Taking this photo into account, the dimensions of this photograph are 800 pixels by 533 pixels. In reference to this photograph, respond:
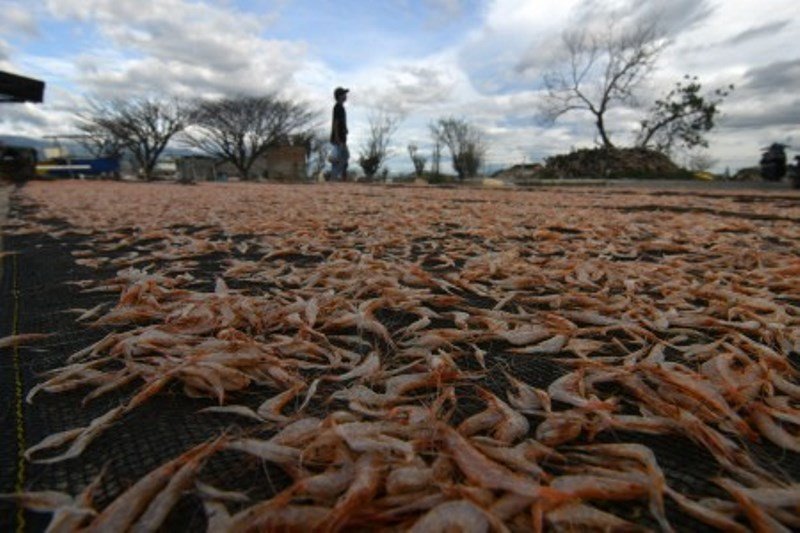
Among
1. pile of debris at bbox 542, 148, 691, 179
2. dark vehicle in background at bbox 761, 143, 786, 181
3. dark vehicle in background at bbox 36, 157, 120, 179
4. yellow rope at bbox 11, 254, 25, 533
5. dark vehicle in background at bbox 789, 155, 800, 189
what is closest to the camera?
yellow rope at bbox 11, 254, 25, 533

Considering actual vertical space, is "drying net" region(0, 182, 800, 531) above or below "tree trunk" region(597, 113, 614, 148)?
below

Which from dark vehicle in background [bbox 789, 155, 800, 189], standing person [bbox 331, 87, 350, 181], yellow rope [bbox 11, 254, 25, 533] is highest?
standing person [bbox 331, 87, 350, 181]

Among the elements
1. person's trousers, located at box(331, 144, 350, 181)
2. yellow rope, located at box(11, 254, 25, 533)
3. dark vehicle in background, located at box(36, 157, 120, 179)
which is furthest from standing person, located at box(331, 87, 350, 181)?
dark vehicle in background, located at box(36, 157, 120, 179)

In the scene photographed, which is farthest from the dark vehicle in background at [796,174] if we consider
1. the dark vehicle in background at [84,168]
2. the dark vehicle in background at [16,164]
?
the dark vehicle in background at [84,168]

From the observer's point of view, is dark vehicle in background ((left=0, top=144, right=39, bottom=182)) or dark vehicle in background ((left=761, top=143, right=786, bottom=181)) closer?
dark vehicle in background ((left=761, top=143, right=786, bottom=181))

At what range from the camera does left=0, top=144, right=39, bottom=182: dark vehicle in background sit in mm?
14195

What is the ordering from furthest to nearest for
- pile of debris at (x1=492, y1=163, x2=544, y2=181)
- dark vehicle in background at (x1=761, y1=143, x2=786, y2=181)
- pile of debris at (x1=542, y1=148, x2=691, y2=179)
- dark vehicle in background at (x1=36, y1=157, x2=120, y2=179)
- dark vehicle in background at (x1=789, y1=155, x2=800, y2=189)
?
1. dark vehicle in background at (x1=36, y1=157, x2=120, y2=179)
2. pile of debris at (x1=492, y1=163, x2=544, y2=181)
3. pile of debris at (x1=542, y1=148, x2=691, y2=179)
4. dark vehicle in background at (x1=761, y1=143, x2=786, y2=181)
5. dark vehicle in background at (x1=789, y1=155, x2=800, y2=189)

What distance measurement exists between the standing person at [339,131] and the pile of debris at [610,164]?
30.1 ft

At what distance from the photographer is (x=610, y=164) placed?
18.3 m

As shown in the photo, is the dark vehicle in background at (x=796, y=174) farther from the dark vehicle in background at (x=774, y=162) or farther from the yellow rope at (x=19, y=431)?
the yellow rope at (x=19, y=431)

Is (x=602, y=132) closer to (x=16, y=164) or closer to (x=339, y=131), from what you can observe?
(x=339, y=131)

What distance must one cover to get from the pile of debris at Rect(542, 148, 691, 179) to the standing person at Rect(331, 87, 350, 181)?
30.1ft

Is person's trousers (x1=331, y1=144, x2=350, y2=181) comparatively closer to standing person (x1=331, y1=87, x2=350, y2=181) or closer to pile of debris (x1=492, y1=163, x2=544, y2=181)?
standing person (x1=331, y1=87, x2=350, y2=181)

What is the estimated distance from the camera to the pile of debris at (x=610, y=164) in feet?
57.3
